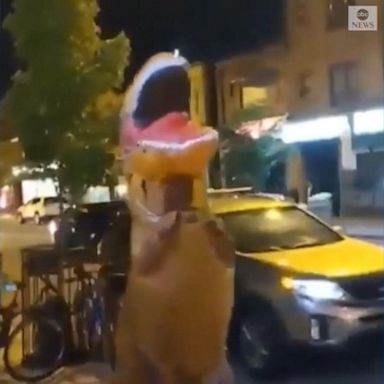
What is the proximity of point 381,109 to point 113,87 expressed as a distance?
0.51m

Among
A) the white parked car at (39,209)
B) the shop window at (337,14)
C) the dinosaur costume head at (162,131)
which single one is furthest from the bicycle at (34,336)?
the shop window at (337,14)

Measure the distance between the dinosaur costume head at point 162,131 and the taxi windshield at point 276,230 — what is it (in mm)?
137

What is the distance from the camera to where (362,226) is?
1603 millimetres

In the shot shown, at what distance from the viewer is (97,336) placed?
1.49 meters

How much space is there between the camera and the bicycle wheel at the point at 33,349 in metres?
1.49

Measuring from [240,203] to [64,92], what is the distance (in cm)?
38

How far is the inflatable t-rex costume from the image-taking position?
55.6 inches

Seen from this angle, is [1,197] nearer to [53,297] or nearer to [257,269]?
[53,297]

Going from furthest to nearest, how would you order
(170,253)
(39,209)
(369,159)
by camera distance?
(369,159) < (39,209) < (170,253)

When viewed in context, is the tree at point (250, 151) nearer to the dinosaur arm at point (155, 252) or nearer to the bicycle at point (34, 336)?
the dinosaur arm at point (155, 252)

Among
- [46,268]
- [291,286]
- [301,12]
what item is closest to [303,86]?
[301,12]

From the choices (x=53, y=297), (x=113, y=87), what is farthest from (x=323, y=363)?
(x=113, y=87)

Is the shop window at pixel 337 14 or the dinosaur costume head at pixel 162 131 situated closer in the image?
the dinosaur costume head at pixel 162 131

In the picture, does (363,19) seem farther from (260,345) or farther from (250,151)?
(260,345)
